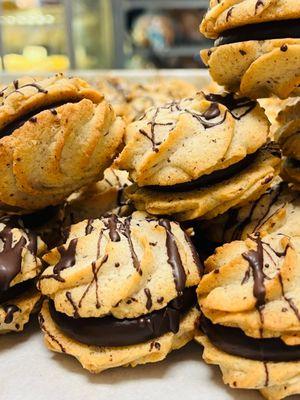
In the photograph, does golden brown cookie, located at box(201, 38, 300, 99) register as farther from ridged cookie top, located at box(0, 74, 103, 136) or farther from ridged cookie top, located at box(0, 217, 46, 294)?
ridged cookie top, located at box(0, 217, 46, 294)

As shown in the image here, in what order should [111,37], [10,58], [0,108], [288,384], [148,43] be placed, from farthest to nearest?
[148,43], [111,37], [10,58], [0,108], [288,384]

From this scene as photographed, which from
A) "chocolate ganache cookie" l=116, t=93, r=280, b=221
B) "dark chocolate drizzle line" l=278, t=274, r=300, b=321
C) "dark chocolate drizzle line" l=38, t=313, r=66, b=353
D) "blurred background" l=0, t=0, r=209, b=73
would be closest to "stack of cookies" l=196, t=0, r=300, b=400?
"dark chocolate drizzle line" l=278, t=274, r=300, b=321

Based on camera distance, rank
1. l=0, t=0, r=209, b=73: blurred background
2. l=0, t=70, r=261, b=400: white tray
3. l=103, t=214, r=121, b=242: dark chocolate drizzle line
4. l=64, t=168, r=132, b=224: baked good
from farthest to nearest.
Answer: l=0, t=0, r=209, b=73: blurred background, l=64, t=168, r=132, b=224: baked good, l=103, t=214, r=121, b=242: dark chocolate drizzle line, l=0, t=70, r=261, b=400: white tray

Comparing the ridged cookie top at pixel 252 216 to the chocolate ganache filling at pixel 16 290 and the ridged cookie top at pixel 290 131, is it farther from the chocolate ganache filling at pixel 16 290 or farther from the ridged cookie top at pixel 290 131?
the chocolate ganache filling at pixel 16 290

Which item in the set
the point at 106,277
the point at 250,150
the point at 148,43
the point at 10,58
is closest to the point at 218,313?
the point at 106,277

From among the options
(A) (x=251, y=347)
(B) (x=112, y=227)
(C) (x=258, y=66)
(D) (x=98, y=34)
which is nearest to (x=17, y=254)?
(B) (x=112, y=227)

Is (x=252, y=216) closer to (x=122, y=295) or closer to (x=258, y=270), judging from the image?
(x=258, y=270)

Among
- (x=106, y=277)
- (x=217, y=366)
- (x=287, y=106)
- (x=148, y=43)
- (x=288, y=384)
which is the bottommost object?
(x=148, y=43)

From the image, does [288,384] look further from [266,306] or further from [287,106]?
[287,106]
